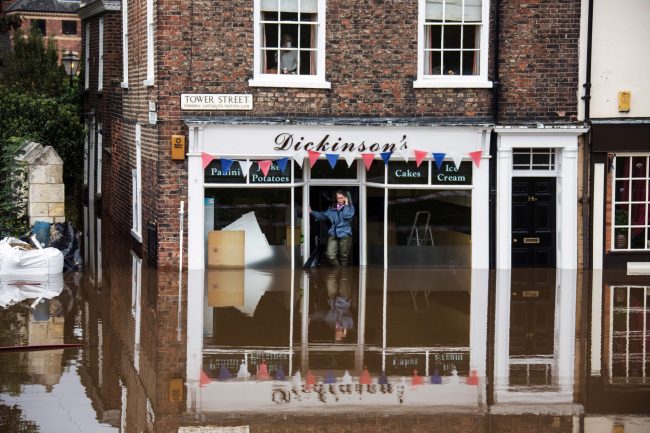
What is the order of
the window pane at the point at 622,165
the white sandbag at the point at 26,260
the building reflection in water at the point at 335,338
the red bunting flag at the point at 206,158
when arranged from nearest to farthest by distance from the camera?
the building reflection in water at the point at 335,338 < the white sandbag at the point at 26,260 < the red bunting flag at the point at 206,158 < the window pane at the point at 622,165

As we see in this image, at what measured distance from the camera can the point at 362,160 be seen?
892 inches

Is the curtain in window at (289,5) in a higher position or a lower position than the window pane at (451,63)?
higher

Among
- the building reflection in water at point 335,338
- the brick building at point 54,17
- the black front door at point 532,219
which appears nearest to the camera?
the building reflection in water at point 335,338

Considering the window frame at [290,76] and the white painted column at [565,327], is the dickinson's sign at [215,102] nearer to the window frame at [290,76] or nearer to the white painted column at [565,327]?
the window frame at [290,76]

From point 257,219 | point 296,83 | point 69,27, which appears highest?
point 69,27

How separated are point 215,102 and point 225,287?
3.60m

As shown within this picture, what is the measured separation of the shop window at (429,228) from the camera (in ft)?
74.2

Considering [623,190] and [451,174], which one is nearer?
[451,174]

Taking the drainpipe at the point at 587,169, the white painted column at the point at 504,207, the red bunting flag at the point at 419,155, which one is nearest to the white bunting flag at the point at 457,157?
the red bunting flag at the point at 419,155

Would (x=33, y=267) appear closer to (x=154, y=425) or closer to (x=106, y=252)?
(x=106, y=252)

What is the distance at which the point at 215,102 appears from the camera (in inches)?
859

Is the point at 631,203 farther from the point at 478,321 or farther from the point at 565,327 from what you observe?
the point at 478,321

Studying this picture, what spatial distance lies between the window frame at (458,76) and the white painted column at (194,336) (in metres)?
5.35

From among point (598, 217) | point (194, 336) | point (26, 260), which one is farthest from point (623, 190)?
point (26, 260)
